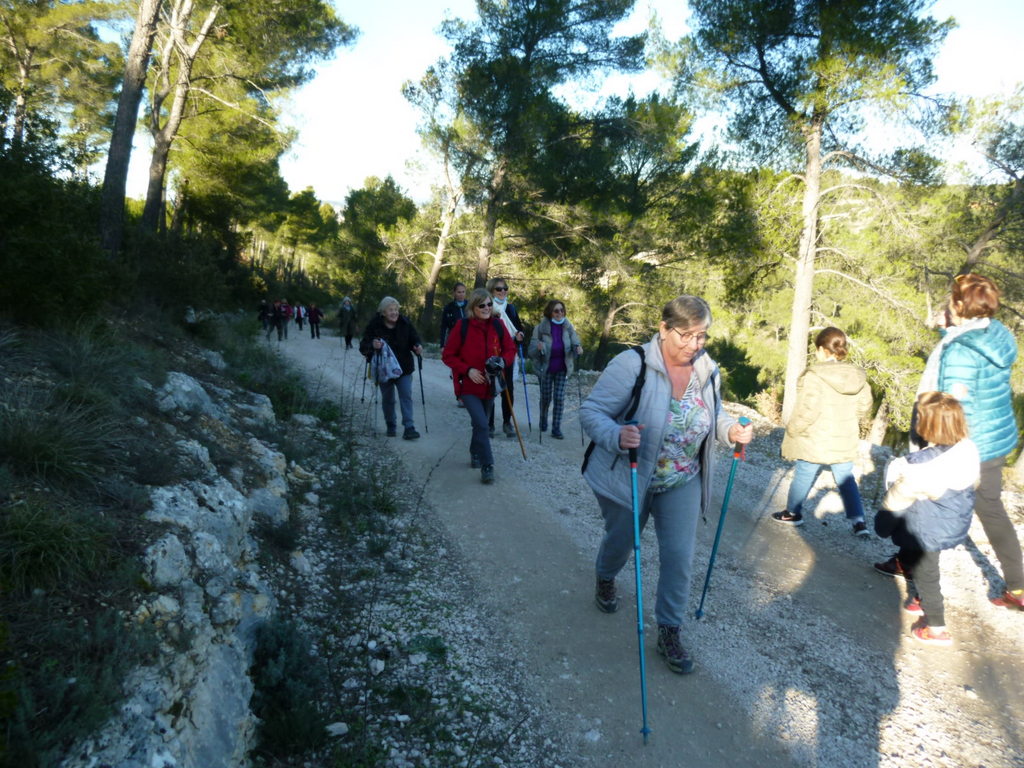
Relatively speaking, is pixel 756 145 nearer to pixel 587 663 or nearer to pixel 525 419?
pixel 525 419

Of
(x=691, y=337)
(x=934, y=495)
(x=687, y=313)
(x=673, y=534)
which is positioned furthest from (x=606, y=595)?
(x=934, y=495)

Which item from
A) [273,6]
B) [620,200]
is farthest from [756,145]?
[273,6]

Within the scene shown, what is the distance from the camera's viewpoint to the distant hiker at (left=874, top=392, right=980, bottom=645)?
3.64 metres

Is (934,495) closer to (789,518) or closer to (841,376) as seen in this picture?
(841,376)

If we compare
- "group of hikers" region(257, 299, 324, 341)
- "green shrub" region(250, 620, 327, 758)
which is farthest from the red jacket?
"group of hikers" region(257, 299, 324, 341)

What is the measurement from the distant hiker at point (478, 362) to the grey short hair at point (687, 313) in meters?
3.36

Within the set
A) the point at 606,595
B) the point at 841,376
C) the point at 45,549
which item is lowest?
the point at 606,595

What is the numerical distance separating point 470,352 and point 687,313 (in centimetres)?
364

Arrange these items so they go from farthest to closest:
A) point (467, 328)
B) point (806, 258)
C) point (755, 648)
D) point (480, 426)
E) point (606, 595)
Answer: point (806, 258)
point (467, 328)
point (480, 426)
point (606, 595)
point (755, 648)

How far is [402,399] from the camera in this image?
8.00m

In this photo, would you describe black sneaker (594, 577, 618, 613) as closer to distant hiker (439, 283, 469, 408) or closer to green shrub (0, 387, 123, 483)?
green shrub (0, 387, 123, 483)

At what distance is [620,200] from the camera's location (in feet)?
59.1

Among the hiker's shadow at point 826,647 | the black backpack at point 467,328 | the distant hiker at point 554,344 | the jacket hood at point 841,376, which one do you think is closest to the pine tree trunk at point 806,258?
the distant hiker at point 554,344

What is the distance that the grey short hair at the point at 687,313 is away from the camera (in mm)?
3092
